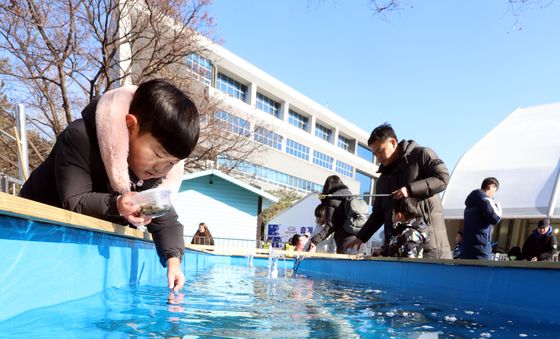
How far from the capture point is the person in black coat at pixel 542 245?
7273mm

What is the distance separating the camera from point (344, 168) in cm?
5206

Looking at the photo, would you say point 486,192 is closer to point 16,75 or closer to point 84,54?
point 84,54

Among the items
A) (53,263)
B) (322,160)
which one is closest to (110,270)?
(53,263)

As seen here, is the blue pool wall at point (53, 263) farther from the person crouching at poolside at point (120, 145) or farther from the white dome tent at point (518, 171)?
the white dome tent at point (518, 171)

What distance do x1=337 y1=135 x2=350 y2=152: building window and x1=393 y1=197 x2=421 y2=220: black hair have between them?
1917 inches

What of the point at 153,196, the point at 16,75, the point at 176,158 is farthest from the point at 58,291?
the point at 16,75

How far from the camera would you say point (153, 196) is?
1609 millimetres

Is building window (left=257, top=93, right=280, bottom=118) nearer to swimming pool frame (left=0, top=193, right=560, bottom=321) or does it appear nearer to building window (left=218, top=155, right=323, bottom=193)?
building window (left=218, top=155, right=323, bottom=193)

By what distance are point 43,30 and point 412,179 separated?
948 cm

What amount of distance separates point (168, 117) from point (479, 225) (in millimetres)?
4191

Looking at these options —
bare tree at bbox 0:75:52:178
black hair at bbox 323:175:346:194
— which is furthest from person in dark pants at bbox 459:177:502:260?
bare tree at bbox 0:75:52:178

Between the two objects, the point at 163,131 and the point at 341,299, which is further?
the point at 341,299

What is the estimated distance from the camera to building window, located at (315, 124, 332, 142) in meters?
49.4

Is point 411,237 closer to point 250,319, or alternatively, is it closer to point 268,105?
point 250,319
